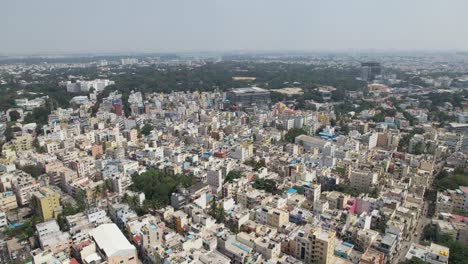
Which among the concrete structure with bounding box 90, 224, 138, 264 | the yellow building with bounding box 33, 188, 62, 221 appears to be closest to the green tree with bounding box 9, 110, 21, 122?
the yellow building with bounding box 33, 188, 62, 221

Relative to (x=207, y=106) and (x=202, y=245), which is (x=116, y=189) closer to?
(x=202, y=245)

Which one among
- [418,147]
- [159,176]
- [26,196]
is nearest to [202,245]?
[159,176]

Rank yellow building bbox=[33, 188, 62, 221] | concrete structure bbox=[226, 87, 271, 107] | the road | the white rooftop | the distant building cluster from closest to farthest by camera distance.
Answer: the white rooftop → the road → yellow building bbox=[33, 188, 62, 221] → concrete structure bbox=[226, 87, 271, 107] → the distant building cluster

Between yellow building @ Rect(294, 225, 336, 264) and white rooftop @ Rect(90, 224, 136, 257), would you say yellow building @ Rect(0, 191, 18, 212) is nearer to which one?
white rooftop @ Rect(90, 224, 136, 257)

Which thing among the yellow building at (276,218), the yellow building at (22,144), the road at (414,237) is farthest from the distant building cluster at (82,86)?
the road at (414,237)

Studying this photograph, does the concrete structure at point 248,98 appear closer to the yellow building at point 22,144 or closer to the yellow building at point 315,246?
the yellow building at point 22,144
